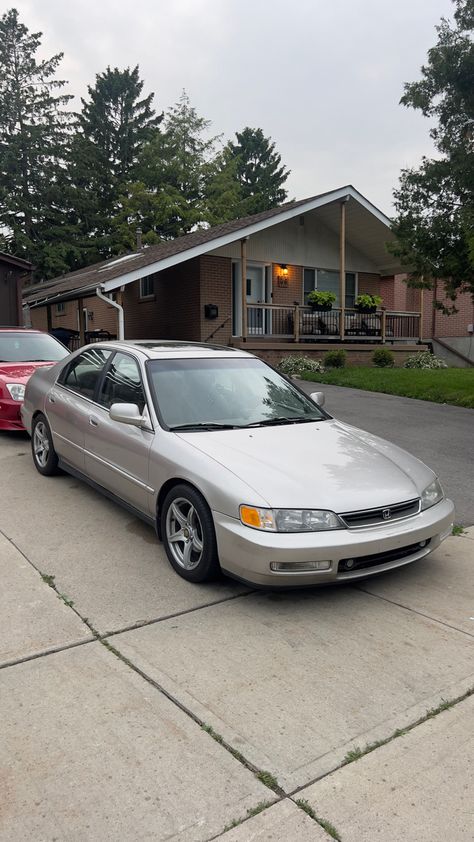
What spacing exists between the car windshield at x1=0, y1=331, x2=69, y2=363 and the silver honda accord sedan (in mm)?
3584

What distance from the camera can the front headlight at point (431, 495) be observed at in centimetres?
394

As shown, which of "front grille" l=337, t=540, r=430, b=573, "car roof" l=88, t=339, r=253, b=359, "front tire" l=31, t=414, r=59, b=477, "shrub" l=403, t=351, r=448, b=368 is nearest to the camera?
"front grille" l=337, t=540, r=430, b=573

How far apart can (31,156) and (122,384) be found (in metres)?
34.5

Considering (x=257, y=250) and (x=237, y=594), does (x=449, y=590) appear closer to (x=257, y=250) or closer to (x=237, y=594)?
(x=237, y=594)

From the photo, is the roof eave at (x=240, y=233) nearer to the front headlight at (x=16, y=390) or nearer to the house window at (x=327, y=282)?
the house window at (x=327, y=282)

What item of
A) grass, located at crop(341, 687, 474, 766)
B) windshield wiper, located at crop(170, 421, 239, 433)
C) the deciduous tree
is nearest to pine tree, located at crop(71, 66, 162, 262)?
the deciduous tree

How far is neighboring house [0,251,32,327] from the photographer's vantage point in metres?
16.7

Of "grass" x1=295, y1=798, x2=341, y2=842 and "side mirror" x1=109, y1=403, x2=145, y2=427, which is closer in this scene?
"grass" x1=295, y1=798, x2=341, y2=842

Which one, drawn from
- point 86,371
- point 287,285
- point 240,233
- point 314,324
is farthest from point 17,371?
point 287,285

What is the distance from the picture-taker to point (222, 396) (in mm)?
4750

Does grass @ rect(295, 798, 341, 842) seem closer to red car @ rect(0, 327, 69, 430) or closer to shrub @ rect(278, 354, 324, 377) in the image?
red car @ rect(0, 327, 69, 430)

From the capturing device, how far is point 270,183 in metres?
50.6

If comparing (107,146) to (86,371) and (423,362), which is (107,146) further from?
(86,371)

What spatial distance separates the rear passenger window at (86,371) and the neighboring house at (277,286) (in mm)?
10051
